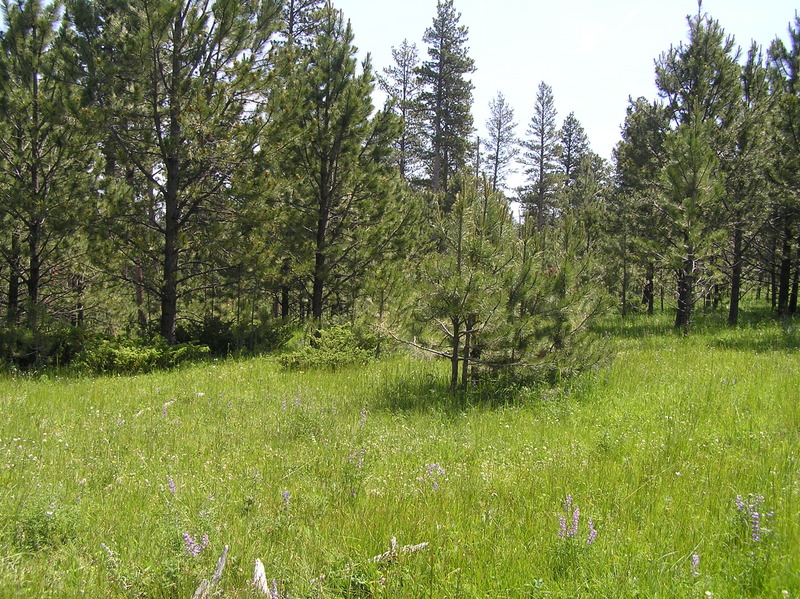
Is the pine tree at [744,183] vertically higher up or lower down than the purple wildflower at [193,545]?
higher up

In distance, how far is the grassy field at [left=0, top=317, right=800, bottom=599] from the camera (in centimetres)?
274

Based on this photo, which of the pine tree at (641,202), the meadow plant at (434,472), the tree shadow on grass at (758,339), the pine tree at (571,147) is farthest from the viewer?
the pine tree at (571,147)

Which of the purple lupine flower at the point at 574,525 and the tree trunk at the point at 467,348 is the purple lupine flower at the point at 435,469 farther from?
the tree trunk at the point at 467,348

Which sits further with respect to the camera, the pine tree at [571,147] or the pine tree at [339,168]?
the pine tree at [571,147]

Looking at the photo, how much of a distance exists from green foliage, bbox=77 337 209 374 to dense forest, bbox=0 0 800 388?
25.5 inches

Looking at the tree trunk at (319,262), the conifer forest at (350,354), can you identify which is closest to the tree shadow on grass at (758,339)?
the conifer forest at (350,354)

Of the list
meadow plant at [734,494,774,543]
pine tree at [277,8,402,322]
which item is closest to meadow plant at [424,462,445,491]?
meadow plant at [734,494,774,543]

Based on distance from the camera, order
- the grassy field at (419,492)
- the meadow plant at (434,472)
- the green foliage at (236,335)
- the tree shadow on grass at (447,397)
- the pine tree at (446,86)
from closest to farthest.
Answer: the grassy field at (419,492) → the meadow plant at (434,472) → the tree shadow on grass at (447,397) → the green foliage at (236,335) → the pine tree at (446,86)

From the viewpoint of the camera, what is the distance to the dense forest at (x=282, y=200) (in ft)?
24.0

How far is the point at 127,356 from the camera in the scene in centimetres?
1032

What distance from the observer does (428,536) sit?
3.23 m

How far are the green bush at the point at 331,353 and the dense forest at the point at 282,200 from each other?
0.67 meters

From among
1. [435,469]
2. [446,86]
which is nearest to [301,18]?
[446,86]

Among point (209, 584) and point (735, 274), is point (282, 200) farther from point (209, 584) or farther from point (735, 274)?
point (735, 274)
